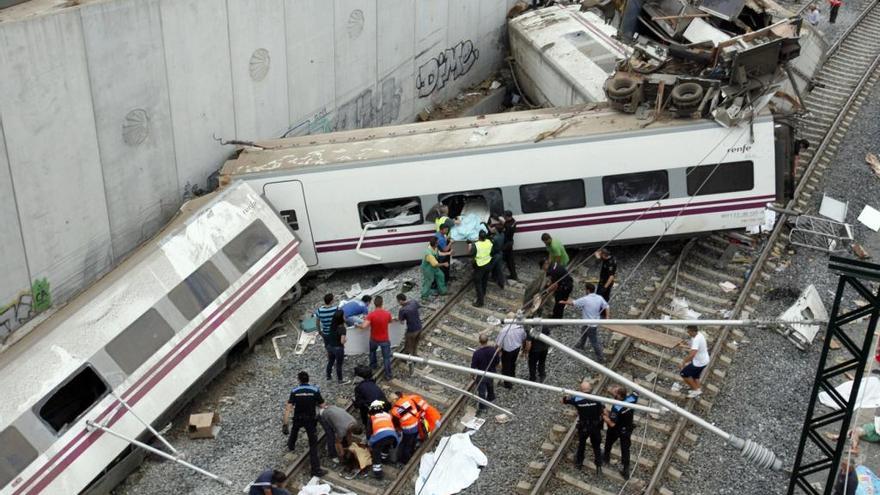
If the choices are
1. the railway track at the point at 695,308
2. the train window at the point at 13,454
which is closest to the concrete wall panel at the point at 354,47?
the railway track at the point at 695,308

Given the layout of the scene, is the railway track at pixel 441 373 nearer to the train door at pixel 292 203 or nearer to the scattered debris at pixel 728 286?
the train door at pixel 292 203

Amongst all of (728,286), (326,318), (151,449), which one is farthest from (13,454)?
(728,286)

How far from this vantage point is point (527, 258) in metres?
18.2

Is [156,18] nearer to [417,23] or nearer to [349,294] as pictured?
[349,294]

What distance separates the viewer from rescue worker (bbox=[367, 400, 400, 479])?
12719 millimetres

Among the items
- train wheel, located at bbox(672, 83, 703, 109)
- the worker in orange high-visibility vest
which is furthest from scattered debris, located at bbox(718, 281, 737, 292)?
the worker in orange high-visibility vest

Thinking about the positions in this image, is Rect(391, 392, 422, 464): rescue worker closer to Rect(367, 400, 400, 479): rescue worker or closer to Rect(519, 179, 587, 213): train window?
Rect(367, 400, 400, 479): rescue worker

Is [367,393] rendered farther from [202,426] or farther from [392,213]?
[392,213]

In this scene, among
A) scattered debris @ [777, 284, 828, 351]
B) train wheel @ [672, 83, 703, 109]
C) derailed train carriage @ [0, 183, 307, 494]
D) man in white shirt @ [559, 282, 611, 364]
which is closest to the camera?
derailed train carriage @ [0, 183, 307, 494]

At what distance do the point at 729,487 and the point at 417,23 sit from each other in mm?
13728

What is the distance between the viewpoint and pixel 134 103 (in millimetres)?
15125

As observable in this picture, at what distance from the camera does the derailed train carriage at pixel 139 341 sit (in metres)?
12.2

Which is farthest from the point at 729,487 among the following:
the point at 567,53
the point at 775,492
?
the point at 567,53

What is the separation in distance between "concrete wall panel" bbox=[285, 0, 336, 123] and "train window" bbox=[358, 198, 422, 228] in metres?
3.28
